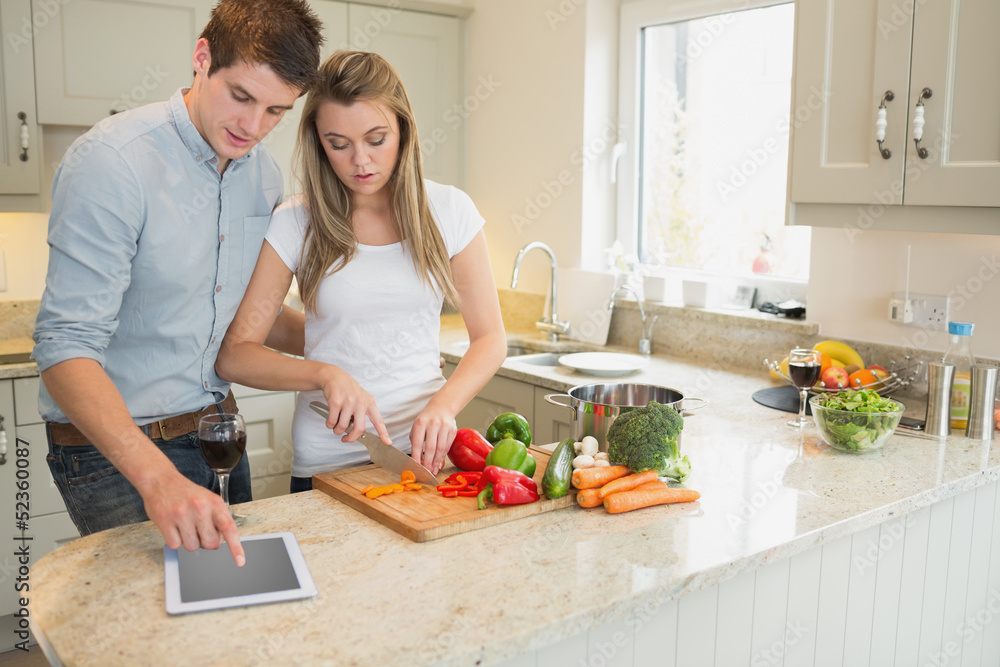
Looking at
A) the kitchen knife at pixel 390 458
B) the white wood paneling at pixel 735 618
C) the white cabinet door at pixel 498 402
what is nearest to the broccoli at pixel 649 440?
the white wood paneling at pixel 735 618

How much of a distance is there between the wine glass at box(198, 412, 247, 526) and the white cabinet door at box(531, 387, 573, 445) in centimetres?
144

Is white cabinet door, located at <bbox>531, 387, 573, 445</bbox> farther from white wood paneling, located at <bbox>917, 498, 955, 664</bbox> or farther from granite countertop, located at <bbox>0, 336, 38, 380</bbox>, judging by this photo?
granite countertop, located at <bbox>0, 336, 38, 380</bbox>

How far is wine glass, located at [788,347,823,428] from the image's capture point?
202 centimetres

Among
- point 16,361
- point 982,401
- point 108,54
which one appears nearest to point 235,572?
point 982,401

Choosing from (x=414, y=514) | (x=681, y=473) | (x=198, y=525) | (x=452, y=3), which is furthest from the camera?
(x=452, y=3)

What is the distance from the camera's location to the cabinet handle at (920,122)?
1.96 metres

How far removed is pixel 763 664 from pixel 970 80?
4.40 ft

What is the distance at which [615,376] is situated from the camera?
2791 millimetres

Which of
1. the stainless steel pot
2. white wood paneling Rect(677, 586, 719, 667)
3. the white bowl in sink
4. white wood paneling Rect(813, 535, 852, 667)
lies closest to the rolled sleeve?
the stainless steel pot

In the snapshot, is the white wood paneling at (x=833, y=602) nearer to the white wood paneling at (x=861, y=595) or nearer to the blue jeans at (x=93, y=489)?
the white wood paneling at (x=861, y=595)

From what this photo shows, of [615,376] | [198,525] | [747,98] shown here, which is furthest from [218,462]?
[747,98]

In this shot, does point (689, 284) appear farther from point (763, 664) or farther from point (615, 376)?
point (763, 664)

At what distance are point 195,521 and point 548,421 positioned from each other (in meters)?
1.67

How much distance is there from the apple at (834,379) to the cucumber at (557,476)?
3.45ft
